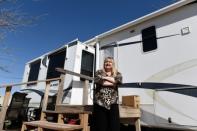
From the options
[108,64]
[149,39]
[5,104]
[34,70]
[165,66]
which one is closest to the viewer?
[108,64]

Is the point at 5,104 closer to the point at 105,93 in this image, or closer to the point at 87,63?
the point at 87,63

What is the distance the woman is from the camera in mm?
2631

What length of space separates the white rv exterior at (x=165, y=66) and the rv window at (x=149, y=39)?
0.07 m

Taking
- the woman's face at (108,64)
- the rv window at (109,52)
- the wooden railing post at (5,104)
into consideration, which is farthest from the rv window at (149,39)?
the wooden railing post at (5,104)

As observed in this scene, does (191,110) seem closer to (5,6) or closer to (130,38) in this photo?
(130,38)

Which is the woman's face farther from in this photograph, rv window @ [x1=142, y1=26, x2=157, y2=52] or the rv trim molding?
the rv trim molding

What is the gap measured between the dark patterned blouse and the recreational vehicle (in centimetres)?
171

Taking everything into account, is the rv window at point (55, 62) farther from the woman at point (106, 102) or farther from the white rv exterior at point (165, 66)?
the woman at point (106, 102)

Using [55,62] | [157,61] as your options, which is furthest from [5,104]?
[157,61]

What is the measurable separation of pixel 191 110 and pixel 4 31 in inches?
186

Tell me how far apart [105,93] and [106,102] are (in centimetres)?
13

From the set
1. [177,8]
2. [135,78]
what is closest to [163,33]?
[177,8]

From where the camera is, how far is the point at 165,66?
431 centimetres

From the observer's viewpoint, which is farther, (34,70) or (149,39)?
(34,70)
